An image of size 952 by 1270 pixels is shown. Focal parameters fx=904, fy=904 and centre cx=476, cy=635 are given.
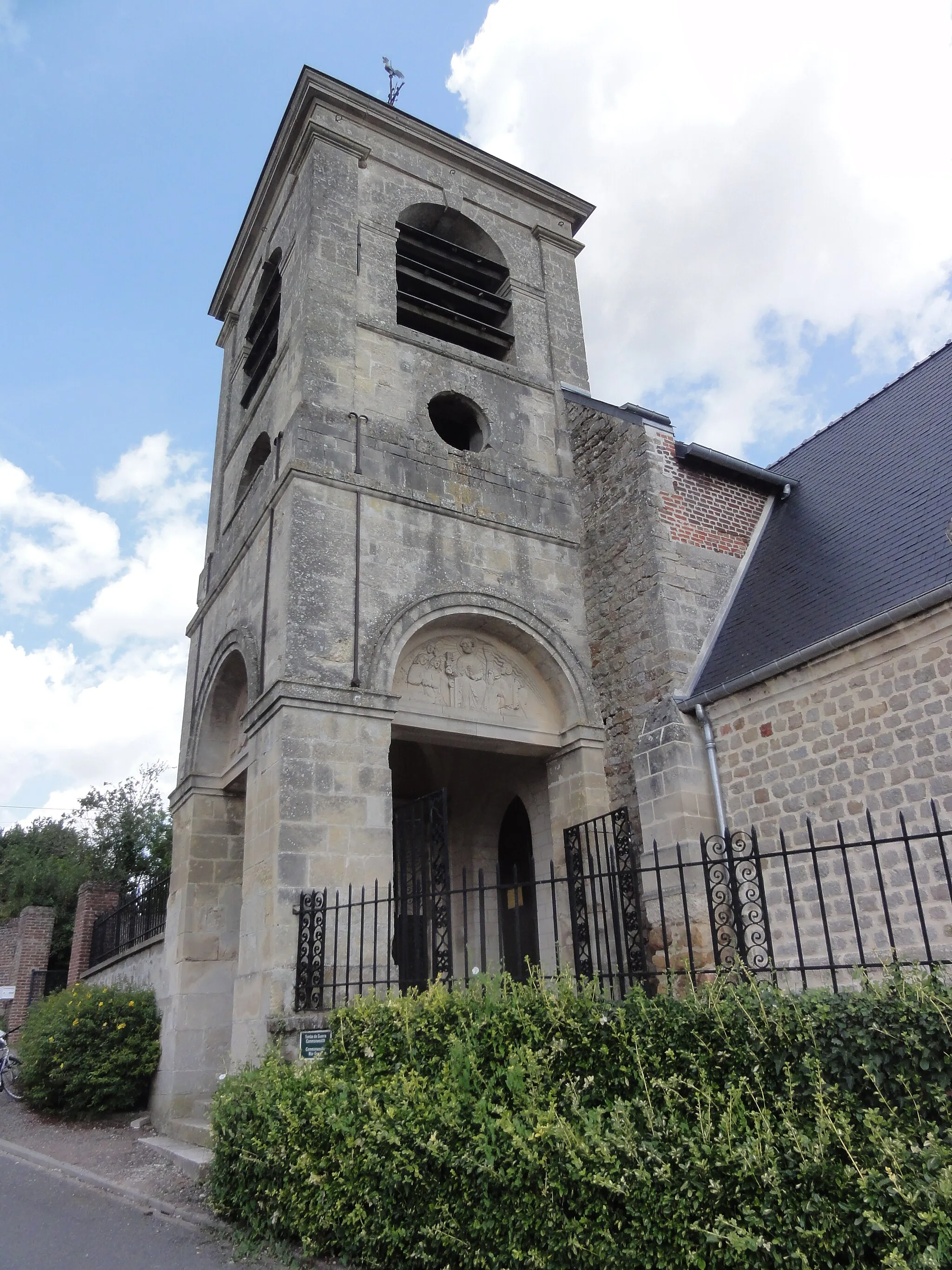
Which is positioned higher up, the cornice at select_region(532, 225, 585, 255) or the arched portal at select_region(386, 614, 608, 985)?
the cornice at select_region(532, 225, 585, 255)

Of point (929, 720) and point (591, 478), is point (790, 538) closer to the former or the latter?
point (591, 478)

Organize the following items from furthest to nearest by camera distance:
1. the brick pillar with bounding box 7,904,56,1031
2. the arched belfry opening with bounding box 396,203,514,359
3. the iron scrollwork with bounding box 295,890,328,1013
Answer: the brick pillar with bounding box 7,904,56,1031
the arched belfry opening with bounding box 396,203,514,359
the iron scrollwork with bounding box 295,890,328,1013

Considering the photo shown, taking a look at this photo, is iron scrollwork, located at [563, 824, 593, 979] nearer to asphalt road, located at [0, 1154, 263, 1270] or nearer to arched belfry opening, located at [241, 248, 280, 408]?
asphalt road, located at [0, 1154, 263, 1270]

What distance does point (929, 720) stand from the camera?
688 centimetres

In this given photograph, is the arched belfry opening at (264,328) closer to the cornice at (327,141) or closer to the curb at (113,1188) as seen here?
the cornice at (327,141)

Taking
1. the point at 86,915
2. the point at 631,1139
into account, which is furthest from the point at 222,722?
the point at 631,1139

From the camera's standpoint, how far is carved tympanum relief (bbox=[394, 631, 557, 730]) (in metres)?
9.26

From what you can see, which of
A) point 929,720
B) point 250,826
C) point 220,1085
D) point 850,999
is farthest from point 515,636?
point 850,999

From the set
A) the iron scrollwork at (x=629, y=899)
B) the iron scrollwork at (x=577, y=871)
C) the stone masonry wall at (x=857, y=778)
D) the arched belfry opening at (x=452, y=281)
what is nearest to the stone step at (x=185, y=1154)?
the iron scrollwork at (x=577, y=871)

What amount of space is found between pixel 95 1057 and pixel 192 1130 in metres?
2.43

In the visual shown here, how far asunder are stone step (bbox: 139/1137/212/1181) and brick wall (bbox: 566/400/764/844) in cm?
461

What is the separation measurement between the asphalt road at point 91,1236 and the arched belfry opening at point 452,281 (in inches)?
383

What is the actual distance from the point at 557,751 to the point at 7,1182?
6150 mm

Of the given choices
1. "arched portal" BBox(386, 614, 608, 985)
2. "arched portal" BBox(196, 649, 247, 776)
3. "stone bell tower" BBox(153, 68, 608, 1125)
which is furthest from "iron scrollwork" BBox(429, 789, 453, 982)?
"arched portal" BBox(196, 649, 247, 776)
